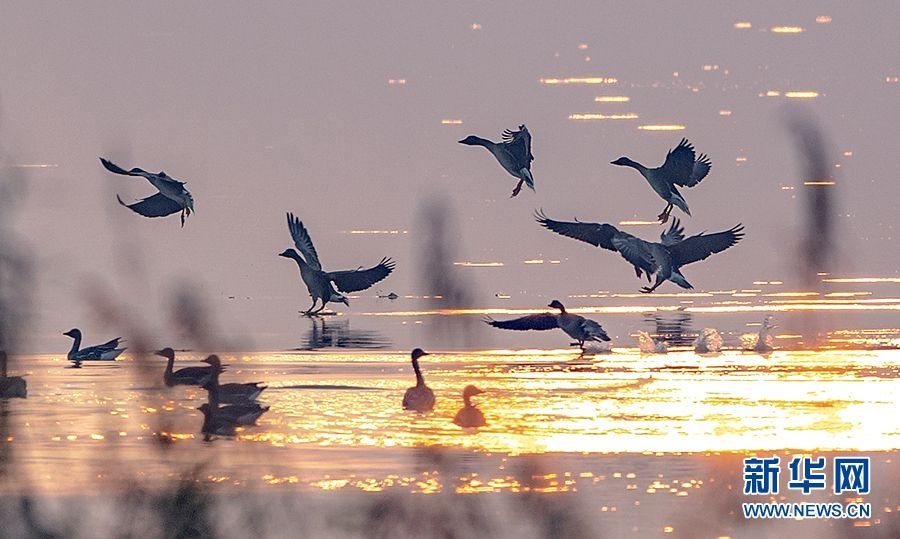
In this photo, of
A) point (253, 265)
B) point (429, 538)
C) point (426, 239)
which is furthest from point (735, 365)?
point (253, 265)

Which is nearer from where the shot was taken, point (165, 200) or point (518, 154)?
point (518, 154)

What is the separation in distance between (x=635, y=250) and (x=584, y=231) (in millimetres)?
919

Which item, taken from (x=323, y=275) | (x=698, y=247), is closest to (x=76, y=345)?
(x=323, y=275)

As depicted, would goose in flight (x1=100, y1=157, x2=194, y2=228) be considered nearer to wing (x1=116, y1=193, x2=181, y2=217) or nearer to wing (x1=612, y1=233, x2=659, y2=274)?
wing (x1=116, y1=193, x2=181, y2=217)

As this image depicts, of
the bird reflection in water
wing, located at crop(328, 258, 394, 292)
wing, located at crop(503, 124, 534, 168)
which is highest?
wing, located at crop(503, 124, 534, 168)

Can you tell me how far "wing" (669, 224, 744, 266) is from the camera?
1173 inches

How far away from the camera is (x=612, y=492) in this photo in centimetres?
1199

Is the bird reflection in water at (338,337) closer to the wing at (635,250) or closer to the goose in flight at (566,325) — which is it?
the goose in flight at (566,325)

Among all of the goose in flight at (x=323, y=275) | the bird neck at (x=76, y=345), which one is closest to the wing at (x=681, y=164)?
the goose in flight at (x=323, y=275)

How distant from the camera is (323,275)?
102ft

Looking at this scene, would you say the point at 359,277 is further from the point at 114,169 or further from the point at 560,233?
the point at 114,169

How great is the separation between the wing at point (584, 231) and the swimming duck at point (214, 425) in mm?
14358

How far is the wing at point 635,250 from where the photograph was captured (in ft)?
94.0

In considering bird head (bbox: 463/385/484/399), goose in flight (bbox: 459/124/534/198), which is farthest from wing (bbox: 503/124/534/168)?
bird head (bbox: 463/385/484/399)
